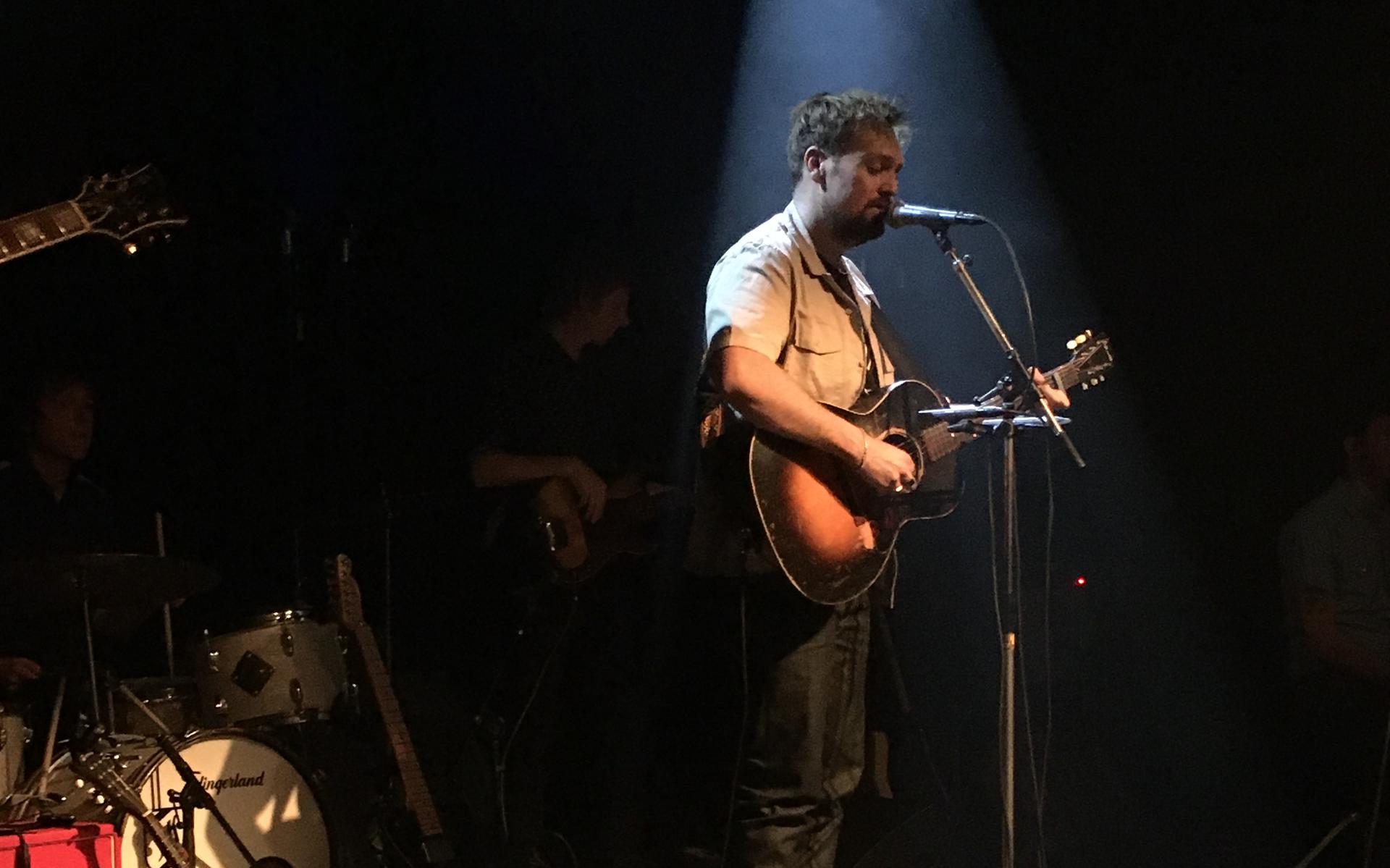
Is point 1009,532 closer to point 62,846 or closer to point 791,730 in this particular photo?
point 791,730

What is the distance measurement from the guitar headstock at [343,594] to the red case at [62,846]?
90cm

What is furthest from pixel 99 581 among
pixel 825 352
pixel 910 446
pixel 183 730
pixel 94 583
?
pixel 910 446

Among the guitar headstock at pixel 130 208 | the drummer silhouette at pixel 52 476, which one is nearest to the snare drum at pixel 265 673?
the drummer silhouette at pixel 52 476

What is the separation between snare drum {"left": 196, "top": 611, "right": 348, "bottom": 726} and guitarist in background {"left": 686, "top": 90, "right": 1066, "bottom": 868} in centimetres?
130

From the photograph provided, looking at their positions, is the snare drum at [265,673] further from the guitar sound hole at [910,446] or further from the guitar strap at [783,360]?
the guitar sound hole at [910,446]

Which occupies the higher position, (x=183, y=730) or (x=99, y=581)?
(x=99, y=581)

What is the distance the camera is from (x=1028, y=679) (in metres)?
4.32

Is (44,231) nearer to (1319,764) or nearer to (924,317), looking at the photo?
(924,317)

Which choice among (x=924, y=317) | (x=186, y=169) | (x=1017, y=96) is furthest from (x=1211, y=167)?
(x=186, y=169)

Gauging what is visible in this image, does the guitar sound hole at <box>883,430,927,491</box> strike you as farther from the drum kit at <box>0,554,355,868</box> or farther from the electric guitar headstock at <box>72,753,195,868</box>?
the electric guitar headstock at <box>72,753,195,868</box>

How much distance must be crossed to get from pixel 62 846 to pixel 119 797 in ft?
0.91

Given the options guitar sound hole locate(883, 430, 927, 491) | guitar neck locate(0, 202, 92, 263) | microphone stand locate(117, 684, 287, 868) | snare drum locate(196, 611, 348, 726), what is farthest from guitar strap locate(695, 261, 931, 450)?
guitar neck locate(0, 202, 92, 263)

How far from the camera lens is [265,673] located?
147 inches

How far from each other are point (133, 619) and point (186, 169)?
138cm
